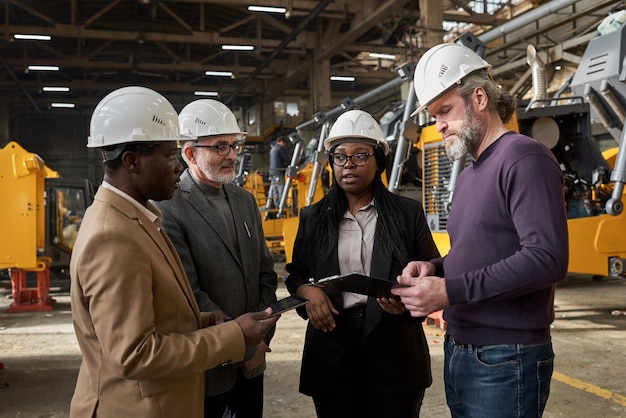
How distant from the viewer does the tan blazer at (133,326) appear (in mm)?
1360

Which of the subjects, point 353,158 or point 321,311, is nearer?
point 321,311

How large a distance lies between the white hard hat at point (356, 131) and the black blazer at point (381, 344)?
14.2 inches

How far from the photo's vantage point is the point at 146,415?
→ 1435mm

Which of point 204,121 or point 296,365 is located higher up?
point 204,121

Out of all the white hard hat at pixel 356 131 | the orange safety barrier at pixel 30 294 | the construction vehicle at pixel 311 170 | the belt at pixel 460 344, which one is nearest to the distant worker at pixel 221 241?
the white hard hat at pixel 356 131

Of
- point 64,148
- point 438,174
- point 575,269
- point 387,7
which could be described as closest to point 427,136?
point 438,174

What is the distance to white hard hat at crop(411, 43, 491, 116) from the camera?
5.76 feet

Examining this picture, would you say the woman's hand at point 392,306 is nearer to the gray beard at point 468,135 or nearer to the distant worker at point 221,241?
the distant worker at point 221,241

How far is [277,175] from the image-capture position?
13.6 m

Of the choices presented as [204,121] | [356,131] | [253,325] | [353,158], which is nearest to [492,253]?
[253,325]

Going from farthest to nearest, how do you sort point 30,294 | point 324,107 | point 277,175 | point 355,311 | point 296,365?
point 324,107 → point 277,175 → point 30,294 → point 296,365 → point 355,311

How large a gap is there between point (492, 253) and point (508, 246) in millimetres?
51

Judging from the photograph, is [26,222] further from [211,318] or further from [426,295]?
[426,295]

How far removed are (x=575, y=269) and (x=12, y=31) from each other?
15.0m
